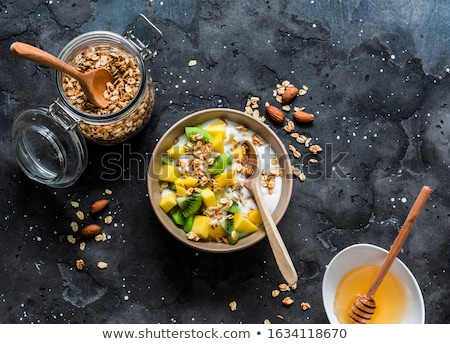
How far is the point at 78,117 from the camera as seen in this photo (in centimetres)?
133

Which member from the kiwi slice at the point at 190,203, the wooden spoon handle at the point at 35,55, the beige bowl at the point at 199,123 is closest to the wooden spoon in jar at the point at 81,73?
the wooden spoon handle at the point at 35,55

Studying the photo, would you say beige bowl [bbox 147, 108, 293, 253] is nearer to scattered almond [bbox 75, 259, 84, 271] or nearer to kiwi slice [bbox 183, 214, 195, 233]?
kiwi slice [bbox 183, 214, 195, 233]

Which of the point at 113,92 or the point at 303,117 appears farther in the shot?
the point at 303,117

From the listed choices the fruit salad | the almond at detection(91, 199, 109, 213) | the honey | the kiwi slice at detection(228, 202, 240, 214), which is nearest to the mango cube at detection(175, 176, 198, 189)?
the fruit salad

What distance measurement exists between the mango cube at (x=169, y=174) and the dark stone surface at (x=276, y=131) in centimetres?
10

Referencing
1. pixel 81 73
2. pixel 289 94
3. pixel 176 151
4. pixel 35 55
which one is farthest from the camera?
pixel 289 94

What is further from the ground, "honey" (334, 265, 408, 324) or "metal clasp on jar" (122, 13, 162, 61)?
"metal clasp on jar" (122, 13, 162, 61)

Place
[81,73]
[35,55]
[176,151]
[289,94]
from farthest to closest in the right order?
[289,94] → [176,151] → [81,73] → [35,55]

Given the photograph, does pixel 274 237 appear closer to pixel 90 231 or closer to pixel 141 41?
pixel 90 231

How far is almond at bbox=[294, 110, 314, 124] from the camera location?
1502mm

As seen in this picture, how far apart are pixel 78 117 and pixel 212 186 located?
13.5 inches

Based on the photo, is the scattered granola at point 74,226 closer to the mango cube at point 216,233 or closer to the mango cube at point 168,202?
the mango cube at point 168,202

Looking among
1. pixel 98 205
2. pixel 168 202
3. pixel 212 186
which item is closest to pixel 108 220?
pixel 98 205

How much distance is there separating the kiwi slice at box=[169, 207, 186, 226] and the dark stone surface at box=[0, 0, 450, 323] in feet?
0.35
